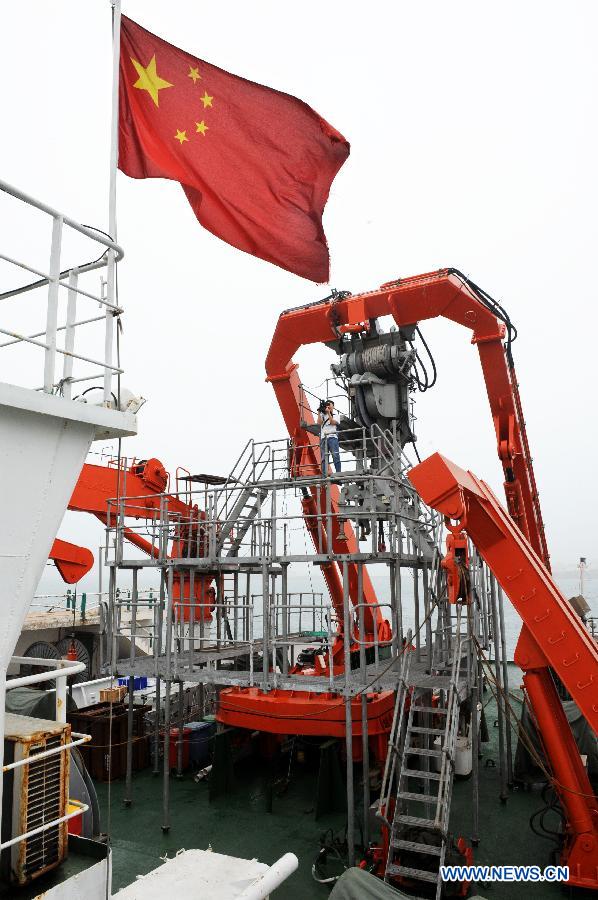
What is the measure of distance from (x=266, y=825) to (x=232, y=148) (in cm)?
1031

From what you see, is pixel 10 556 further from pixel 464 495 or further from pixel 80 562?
pixel 80 562

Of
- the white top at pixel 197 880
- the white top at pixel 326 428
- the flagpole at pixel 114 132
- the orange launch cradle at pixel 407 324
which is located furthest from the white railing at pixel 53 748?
the white top at pixel 326 428

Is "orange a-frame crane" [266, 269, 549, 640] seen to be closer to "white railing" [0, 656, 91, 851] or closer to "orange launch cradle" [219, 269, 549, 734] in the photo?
"orange launch cradle" [219, 269, 549, 734]

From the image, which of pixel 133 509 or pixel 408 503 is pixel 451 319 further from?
pixel 133 509

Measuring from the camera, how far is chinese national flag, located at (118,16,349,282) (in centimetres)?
732

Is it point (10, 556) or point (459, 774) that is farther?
point (459, 774)

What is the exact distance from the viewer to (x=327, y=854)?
9.20m

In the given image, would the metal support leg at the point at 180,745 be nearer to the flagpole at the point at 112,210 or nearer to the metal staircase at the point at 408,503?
the metal staircase at the point at 408,503

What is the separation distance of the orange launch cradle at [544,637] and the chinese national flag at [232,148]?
3.28m

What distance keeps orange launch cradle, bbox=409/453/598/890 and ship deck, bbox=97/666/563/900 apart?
1079 mm

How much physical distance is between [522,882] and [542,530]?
7.47 meters

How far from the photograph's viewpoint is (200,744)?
43.9ft

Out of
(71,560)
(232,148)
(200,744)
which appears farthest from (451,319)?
(200,744)

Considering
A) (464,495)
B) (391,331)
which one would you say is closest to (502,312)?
(391,331)
